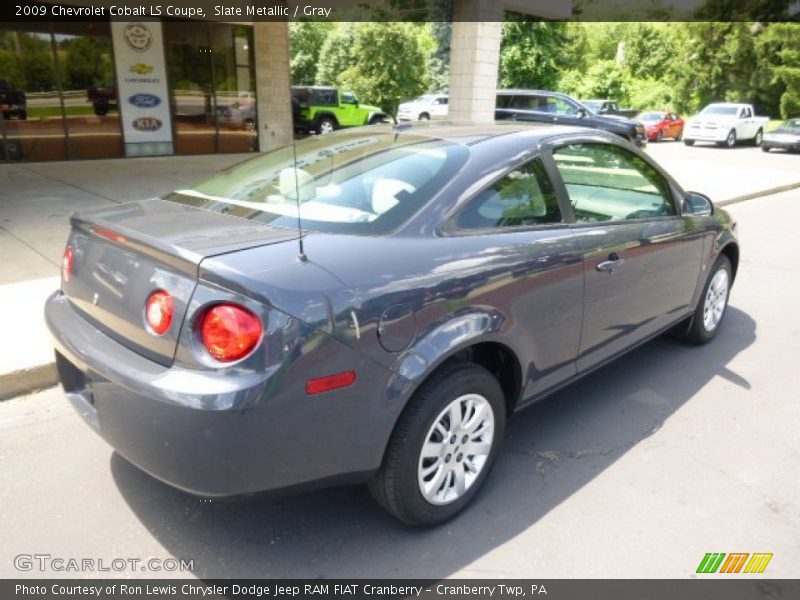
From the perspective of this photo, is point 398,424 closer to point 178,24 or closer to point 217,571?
point 217,571

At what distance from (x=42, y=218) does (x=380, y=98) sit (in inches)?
1140

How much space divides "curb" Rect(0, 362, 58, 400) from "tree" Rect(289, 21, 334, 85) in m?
39.1

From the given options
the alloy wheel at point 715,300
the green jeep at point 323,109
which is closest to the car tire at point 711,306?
the alloy wheel at point 715,300

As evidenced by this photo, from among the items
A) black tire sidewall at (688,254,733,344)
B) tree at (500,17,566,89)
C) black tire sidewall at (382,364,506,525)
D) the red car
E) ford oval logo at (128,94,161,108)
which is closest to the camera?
black tire sidewall at (382,364,506,525)

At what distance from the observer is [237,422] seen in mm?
1962

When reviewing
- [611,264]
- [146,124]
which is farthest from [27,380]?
[146,124]

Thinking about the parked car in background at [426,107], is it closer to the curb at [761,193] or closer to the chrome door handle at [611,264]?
the curb at [761,193]

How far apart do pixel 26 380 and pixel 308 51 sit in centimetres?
4259

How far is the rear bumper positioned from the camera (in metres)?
1.98

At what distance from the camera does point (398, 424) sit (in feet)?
7.79

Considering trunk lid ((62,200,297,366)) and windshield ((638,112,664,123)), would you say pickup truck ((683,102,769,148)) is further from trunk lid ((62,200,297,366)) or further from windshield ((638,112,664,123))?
trunk lid ((62,200,297,366))

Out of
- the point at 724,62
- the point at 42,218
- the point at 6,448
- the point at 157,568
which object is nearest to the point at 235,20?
the point at 42,218

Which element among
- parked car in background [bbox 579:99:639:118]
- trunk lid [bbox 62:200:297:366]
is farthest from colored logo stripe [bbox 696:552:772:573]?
parked car in background [bbox 579:99:639:118]

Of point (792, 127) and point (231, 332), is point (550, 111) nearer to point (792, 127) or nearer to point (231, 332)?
point (792, 127)
